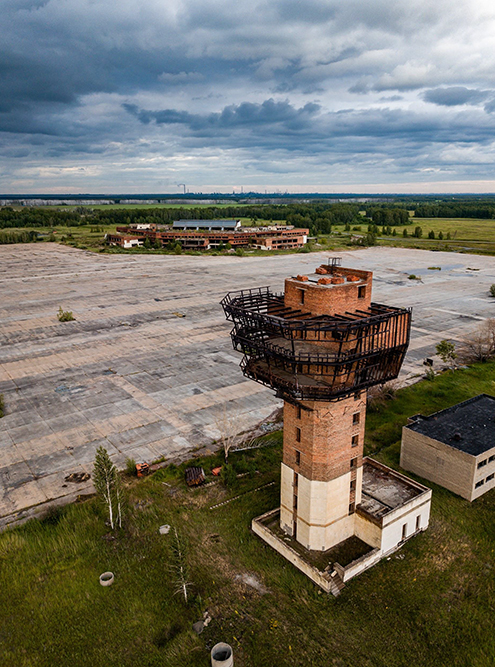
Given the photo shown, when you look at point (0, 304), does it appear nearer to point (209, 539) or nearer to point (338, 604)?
point (209, 539)

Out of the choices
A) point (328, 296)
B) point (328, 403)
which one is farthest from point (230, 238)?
point (328, 403)

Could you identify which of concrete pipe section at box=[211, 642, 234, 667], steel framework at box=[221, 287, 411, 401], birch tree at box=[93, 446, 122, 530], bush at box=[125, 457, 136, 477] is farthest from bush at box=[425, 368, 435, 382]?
concrete pipe section at box=[211, 642, 234, 667]

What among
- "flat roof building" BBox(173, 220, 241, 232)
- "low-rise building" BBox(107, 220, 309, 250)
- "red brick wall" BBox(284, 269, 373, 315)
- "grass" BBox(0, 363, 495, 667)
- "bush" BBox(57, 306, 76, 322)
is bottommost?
"grass" BBox(0, 363, 495, 667)

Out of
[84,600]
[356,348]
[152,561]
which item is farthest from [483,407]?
[84,600]

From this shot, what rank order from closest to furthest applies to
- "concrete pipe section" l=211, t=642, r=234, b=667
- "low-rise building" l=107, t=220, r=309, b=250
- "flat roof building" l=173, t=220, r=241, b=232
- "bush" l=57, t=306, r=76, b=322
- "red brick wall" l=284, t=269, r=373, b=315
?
"concrete pipe section" l=211, t=642, r=234, b=667, "red brick wall" l=284, t=269, r=373, b=315, "bush" l=57, t=306, r=76, b=322, "low-rise building" l=107, t=220, r=309, b=250, "flat roof building" l=173, t=220, r=241, b=232

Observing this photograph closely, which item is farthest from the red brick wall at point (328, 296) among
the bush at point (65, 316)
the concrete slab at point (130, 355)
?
the bush at point (65, 316)

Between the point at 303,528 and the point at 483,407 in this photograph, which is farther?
the point at 483,407

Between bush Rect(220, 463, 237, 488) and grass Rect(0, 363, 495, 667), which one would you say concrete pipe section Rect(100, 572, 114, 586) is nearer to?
grass Rect(0, 363, 495, 667)
